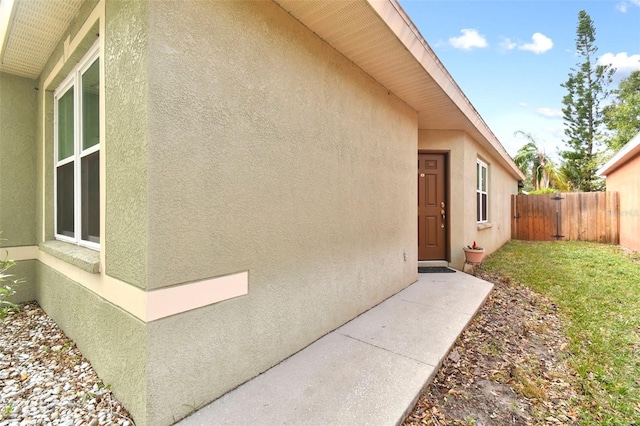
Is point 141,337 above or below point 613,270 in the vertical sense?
above

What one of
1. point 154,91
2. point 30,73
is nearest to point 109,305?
point 154,91

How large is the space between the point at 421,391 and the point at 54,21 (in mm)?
4611

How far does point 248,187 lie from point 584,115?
2859cm

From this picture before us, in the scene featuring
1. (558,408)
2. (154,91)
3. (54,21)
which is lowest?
(558,408)

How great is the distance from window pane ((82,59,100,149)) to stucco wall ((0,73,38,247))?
188 centimetres

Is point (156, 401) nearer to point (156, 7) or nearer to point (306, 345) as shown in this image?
point (306, 345)

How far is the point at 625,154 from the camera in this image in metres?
8.17

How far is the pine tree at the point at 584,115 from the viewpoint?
20.4 m

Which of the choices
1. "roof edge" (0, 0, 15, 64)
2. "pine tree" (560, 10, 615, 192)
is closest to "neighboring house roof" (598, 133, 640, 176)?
"roof edge" (0, 0, 15, 64)

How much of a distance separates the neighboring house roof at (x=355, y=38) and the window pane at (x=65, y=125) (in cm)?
53

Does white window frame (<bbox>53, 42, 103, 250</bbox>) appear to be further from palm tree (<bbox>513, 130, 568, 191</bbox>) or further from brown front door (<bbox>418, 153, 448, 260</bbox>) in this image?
palm tree (<bbox>513, 130, 568, 191</bbox>)

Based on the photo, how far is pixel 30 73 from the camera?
3.73m

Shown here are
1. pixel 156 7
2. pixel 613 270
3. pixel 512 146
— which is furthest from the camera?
pixel 512 146

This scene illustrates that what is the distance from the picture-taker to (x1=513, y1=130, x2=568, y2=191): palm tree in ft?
61.9
